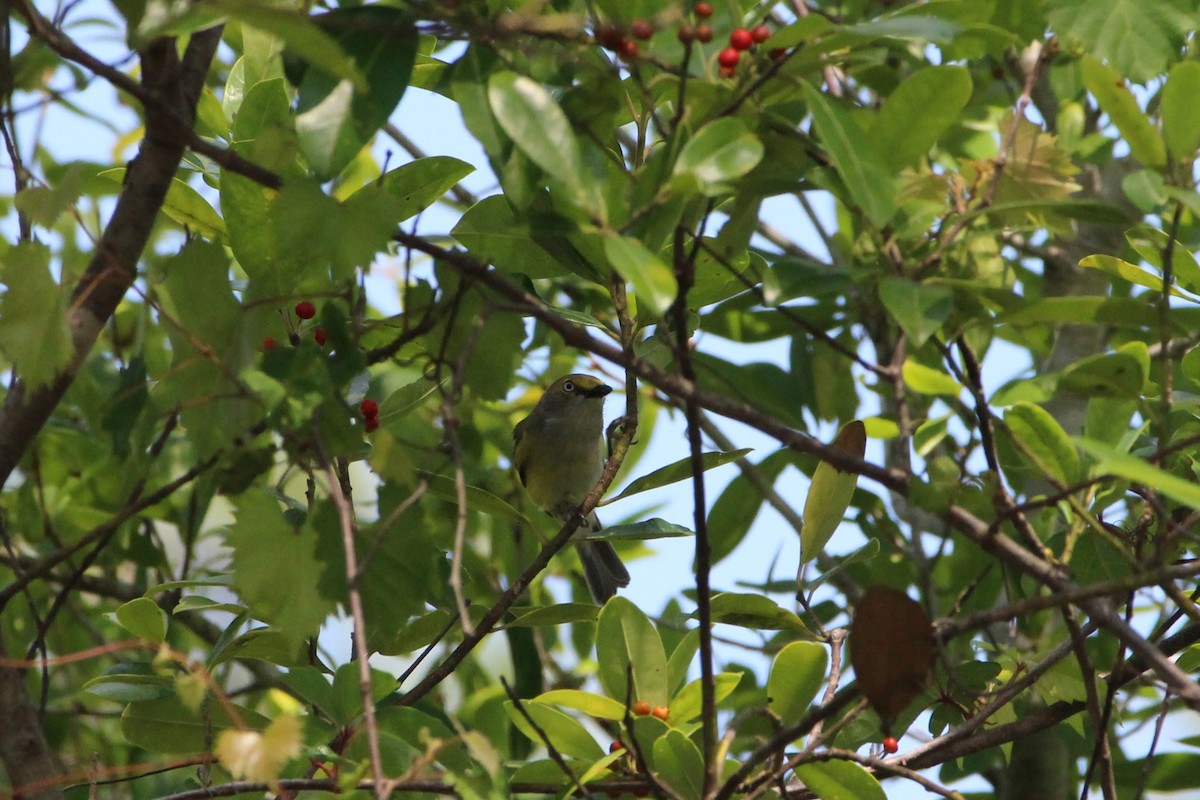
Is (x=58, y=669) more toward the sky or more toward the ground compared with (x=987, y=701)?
more toward the sky

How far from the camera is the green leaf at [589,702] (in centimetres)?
260

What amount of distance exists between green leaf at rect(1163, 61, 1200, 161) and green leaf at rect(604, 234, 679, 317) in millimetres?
855

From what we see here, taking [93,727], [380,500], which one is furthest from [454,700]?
[380,500]

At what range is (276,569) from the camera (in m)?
2.07

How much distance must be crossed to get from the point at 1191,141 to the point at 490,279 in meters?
1.12

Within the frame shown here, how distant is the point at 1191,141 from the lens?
193 cm

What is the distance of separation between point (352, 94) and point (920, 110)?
91cm

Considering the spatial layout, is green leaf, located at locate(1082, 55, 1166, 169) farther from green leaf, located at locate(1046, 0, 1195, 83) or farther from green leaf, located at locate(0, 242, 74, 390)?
green leaf, located at locate(0, 242, 74, 390)

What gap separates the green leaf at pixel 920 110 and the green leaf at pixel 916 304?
28cm

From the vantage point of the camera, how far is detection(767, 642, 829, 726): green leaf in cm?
257

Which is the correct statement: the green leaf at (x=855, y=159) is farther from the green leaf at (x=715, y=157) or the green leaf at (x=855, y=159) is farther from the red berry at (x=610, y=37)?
the red berry at (x=610, y=37)

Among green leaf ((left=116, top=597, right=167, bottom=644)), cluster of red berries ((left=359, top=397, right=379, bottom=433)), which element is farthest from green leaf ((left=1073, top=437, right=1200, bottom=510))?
green leaf ((left=116, top=597, right=167, bottom=644))

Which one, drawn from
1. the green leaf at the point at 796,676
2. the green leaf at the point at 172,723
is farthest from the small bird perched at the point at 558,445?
the green leaf at the point at 796,676

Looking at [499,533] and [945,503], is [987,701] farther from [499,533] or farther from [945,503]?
[499,533]
